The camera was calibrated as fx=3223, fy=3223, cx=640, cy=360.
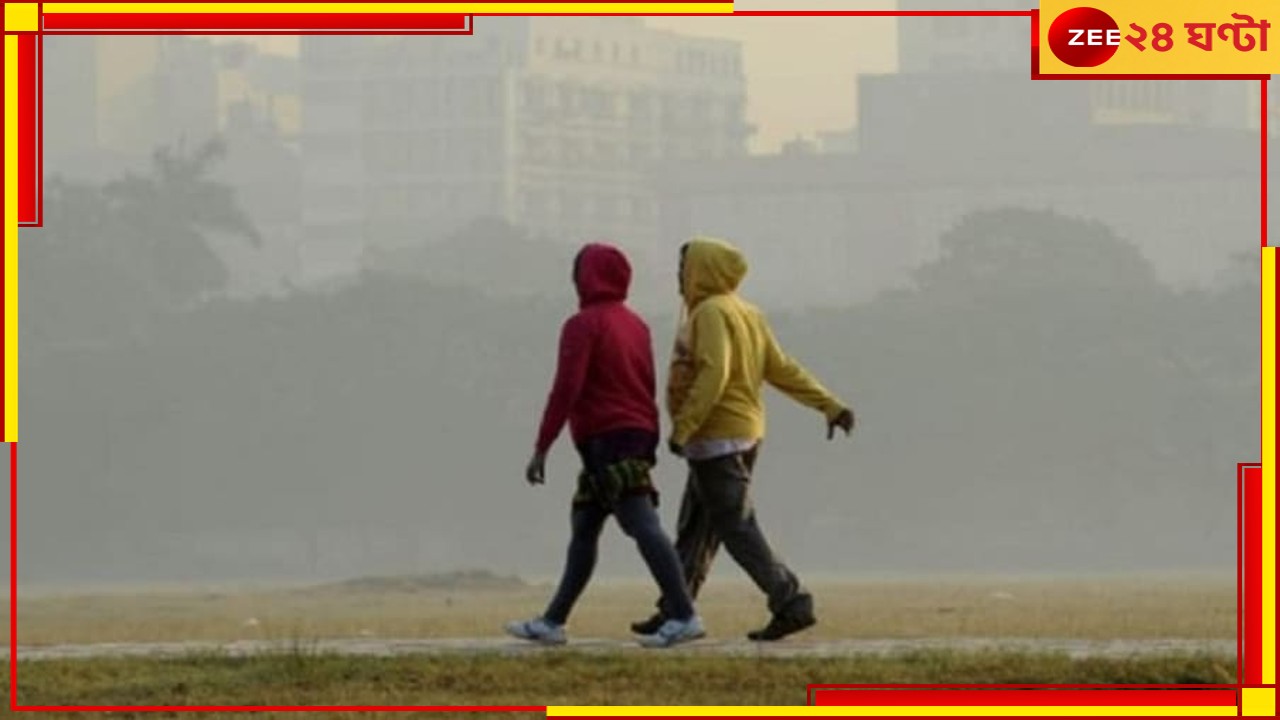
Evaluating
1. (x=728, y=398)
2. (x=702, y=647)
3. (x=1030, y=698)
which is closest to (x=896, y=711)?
(x=1030, y=698)

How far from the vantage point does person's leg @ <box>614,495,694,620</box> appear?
454 inches

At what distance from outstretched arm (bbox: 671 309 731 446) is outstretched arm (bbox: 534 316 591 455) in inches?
16.7

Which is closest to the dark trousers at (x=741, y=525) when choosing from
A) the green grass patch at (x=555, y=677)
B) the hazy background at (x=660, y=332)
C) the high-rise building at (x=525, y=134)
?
the green grass patch at (x=555, y=677)

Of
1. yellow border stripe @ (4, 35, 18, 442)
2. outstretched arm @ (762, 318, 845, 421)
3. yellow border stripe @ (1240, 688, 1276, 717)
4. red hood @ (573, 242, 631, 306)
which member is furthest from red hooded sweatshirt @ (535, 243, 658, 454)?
yellow border stripe @ (1240, 688, 1276, 717)

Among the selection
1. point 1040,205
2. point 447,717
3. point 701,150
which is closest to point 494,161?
point 701,150

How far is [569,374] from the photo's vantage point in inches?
448

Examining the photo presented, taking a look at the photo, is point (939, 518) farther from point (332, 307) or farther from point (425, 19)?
point (425, 19)


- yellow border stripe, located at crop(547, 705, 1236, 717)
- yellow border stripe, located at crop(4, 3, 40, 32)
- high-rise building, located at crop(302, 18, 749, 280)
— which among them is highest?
high-rise building, located at crop(302, 18, 749, 280)

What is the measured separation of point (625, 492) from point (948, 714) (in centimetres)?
201

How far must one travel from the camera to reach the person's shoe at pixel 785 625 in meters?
11.9

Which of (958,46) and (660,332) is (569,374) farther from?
(958,46)

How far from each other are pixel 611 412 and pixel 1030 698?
1940mm

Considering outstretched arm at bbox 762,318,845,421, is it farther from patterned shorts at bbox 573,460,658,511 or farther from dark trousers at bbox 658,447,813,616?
patterned shorts at bbox 573,460,658,511

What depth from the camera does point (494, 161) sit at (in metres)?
106
